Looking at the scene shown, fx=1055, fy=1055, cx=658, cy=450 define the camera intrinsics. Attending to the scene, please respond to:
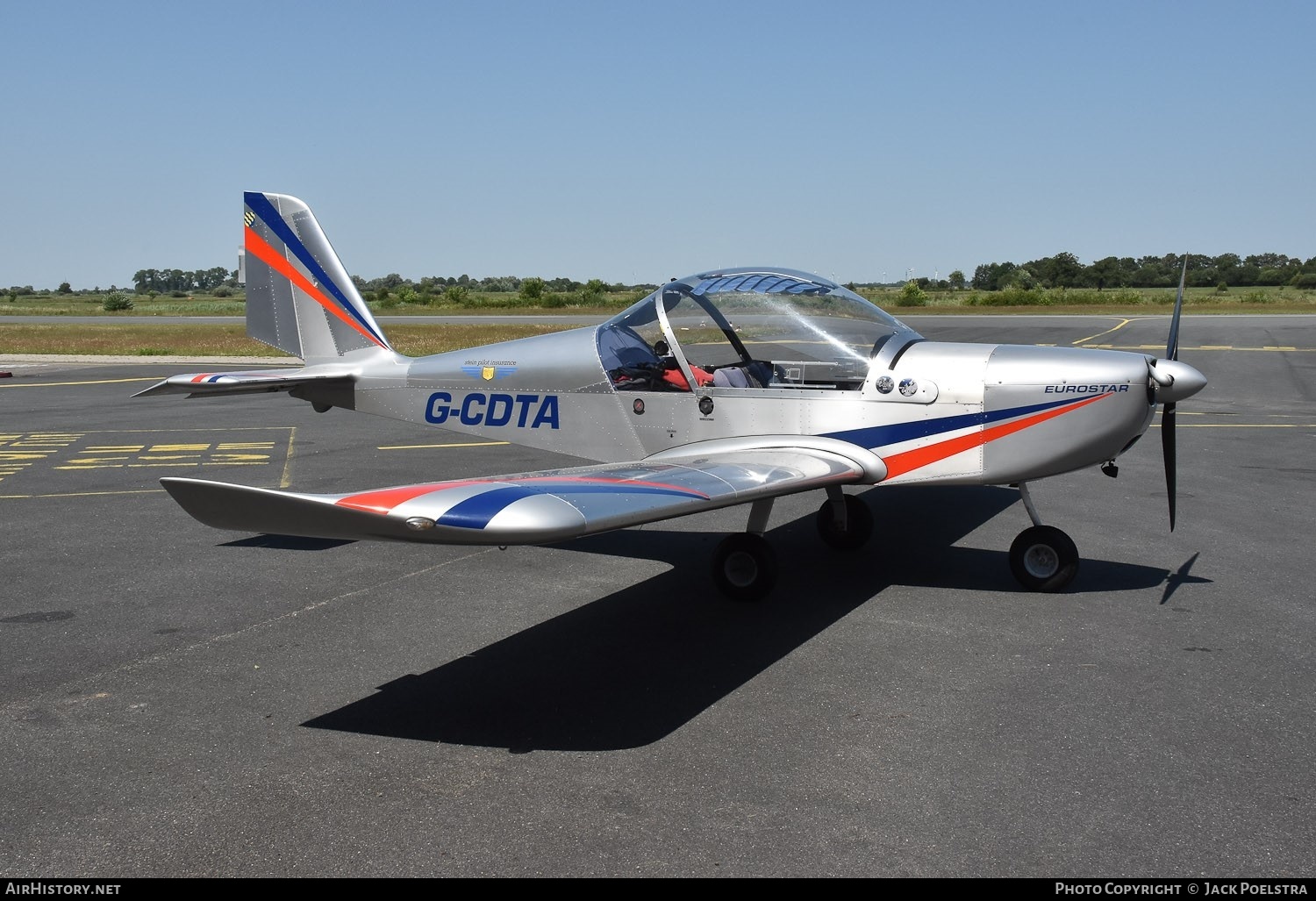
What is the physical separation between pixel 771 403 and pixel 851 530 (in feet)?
5.28

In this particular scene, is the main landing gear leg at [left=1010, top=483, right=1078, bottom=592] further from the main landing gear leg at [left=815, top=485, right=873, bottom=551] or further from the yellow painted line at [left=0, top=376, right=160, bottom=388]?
the yellow painted line at [left=0, top=376, right=160, bottom=388]

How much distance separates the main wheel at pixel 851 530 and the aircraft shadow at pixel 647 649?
0.16m

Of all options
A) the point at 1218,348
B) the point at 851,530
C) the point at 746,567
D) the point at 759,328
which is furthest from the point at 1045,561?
the point at 1218,348

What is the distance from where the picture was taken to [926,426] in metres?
7.66

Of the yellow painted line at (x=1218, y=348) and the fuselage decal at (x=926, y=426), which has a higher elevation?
the fuselage decal at (x=926, y=426)

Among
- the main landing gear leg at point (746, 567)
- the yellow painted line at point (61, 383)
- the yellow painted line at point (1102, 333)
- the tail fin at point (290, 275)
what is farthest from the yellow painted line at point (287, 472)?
the yellow painted line at point (1102, 333)

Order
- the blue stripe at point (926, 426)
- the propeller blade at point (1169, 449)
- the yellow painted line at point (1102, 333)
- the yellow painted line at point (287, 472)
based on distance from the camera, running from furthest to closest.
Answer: the yellow painted line at point (1102, 333) → the yellow painted line at point (287, 472) → the propeller blade at point (1169, 449) → the blue stripe at point (926, 426)

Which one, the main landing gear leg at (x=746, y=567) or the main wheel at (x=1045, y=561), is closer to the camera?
the main landing gear leg at (x=746, y=567)

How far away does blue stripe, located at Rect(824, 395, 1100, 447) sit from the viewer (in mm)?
7500

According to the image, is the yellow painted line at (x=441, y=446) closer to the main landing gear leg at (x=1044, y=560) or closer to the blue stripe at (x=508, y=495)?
the main landing gear leg at (x=1044, y=560)

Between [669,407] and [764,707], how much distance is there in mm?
3372

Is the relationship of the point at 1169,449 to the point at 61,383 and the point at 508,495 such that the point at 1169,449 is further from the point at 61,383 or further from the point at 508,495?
the point at 61,383

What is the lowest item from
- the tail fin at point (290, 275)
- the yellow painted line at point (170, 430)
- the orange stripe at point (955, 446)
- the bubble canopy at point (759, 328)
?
the yellow painted line at point (170, 430)

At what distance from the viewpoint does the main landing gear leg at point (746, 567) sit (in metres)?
7.56
